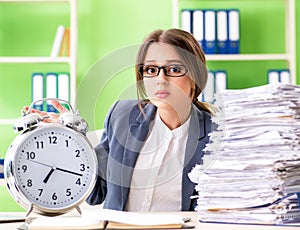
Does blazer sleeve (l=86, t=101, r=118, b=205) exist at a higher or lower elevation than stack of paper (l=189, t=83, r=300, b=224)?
lower

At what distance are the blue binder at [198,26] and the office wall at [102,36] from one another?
0.94 ft

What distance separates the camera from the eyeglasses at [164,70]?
2.06 m

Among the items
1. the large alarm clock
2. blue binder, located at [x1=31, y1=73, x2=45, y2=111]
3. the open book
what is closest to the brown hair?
the large alarm clock

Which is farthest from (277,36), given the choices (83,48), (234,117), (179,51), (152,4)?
(234,117)

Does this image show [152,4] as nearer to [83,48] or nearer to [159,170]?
[83,48]

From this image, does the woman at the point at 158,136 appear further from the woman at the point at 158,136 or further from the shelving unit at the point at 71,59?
the shelving unit at the point at 71,59

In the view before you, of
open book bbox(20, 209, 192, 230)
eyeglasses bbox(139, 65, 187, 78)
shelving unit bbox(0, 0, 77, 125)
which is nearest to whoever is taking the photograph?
open book bbox(20, 209, 192, 230)

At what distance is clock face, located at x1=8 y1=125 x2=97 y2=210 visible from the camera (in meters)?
1.39

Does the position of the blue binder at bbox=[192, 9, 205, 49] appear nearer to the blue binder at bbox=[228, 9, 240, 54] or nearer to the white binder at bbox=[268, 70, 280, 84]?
the blue binder at bbox=[228, 9, 240, 54]

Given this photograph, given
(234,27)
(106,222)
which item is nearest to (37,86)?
(234,27)

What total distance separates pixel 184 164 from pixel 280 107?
0.92 metres

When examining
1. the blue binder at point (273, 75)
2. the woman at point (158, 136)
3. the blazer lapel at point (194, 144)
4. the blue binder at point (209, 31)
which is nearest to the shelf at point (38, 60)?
the blue binder at point (209, 31)

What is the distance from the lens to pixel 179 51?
2.27 metres

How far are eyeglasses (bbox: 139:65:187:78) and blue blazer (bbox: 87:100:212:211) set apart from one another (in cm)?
18
